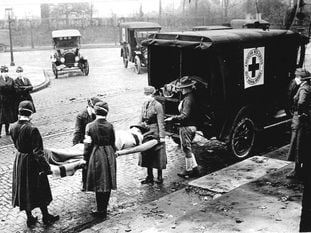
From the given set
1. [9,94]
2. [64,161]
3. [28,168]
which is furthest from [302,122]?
[9,94]

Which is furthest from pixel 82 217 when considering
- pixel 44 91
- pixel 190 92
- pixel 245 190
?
pixel 44 91

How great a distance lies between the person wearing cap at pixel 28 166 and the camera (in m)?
6.02

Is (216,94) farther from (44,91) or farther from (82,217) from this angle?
(44,91)

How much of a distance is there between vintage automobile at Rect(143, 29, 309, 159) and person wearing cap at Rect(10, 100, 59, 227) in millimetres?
3481

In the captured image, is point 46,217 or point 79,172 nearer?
point 46,217

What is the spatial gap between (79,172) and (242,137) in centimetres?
344

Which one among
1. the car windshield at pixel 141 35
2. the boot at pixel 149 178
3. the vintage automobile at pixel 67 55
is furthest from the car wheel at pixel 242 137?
the car windshield at pixel 141 35

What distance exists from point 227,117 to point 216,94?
58 cm

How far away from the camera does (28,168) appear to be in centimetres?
610

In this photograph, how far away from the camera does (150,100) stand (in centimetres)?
775

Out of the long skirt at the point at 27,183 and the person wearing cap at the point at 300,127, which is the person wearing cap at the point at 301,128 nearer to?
the person wearing cap at the point at 300,127

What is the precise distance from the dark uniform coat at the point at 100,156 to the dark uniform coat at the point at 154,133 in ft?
4.36

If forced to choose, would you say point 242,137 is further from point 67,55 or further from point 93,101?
point 67,55

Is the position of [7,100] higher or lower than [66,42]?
lower
